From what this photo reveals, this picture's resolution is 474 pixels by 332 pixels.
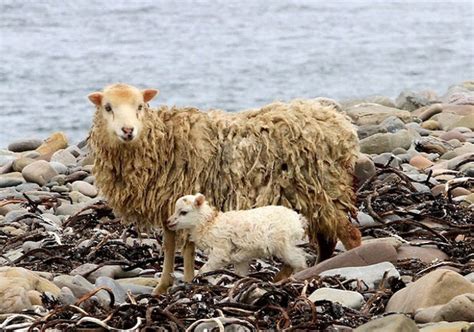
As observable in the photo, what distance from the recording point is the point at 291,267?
898cm

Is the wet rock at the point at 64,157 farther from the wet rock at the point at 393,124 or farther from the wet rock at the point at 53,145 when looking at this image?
the wet rock at the point at 393,124

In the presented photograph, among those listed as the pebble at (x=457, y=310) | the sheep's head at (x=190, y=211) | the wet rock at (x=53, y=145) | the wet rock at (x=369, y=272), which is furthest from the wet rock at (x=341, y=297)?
the wet rock at (x=53, y=145)

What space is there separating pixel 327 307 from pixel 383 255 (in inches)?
67.4

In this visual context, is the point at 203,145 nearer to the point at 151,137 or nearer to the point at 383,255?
the point at 151,137

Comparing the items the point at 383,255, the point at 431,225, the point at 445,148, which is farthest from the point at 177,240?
the point at 445,148

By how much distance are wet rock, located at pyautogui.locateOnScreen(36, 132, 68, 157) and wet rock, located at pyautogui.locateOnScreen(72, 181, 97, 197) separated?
3250mm

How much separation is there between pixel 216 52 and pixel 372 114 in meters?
23.3

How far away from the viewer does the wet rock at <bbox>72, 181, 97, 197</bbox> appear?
13.8 metres

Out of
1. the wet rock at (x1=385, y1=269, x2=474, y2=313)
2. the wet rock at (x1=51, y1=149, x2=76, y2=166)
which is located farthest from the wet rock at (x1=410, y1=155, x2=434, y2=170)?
the wet rock at (x1=385, y1=269, x2=474, y2=313)

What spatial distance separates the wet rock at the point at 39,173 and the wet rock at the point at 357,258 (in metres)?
5.79

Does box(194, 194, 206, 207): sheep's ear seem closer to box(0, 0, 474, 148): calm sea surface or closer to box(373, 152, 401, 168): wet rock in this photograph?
box(373, 152, 401, 168): wet rock

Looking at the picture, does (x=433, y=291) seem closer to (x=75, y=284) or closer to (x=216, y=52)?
(x=75, y=284)

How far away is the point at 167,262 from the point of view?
9.38 metres

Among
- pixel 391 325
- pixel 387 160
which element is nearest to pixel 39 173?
pixel 387 160
